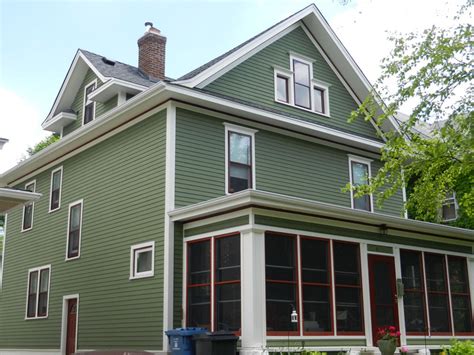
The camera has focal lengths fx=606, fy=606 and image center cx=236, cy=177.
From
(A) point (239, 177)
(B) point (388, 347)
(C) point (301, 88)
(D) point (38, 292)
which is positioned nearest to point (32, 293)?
(D) point (38, 292)

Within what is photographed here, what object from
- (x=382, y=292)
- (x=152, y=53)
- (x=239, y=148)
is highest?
(x=152, y=53)

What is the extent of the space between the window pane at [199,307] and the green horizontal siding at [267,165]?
210 centimetres

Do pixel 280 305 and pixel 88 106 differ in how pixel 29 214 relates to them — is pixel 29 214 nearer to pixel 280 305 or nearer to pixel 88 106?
pixel 88 106

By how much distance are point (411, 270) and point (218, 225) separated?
564 centimetres

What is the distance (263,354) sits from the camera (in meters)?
11.3

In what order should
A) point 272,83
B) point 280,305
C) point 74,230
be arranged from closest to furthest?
point 280,305, point 272,83, point 74,230

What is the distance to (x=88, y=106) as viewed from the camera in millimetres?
18734

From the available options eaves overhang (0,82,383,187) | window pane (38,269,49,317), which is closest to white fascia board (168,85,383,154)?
eaves overhang (0,82,383,187)

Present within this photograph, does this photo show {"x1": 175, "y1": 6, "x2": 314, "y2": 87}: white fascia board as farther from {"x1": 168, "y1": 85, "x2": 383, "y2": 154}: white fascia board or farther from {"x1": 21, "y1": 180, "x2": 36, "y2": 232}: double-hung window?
{"x1": 21, "y1": 180, "x2": 36, "y2": 232}: double-hung window

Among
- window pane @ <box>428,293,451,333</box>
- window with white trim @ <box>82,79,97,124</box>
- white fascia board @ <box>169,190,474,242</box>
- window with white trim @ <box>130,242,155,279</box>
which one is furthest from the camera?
window with white trim @ <box>82,79,97,124</box>

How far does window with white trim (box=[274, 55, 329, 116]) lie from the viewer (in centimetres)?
1752

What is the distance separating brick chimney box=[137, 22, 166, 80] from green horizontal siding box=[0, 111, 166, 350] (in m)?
3.15

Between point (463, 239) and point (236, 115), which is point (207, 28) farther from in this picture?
point (463, 239)

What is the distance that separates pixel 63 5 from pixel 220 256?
633cm
